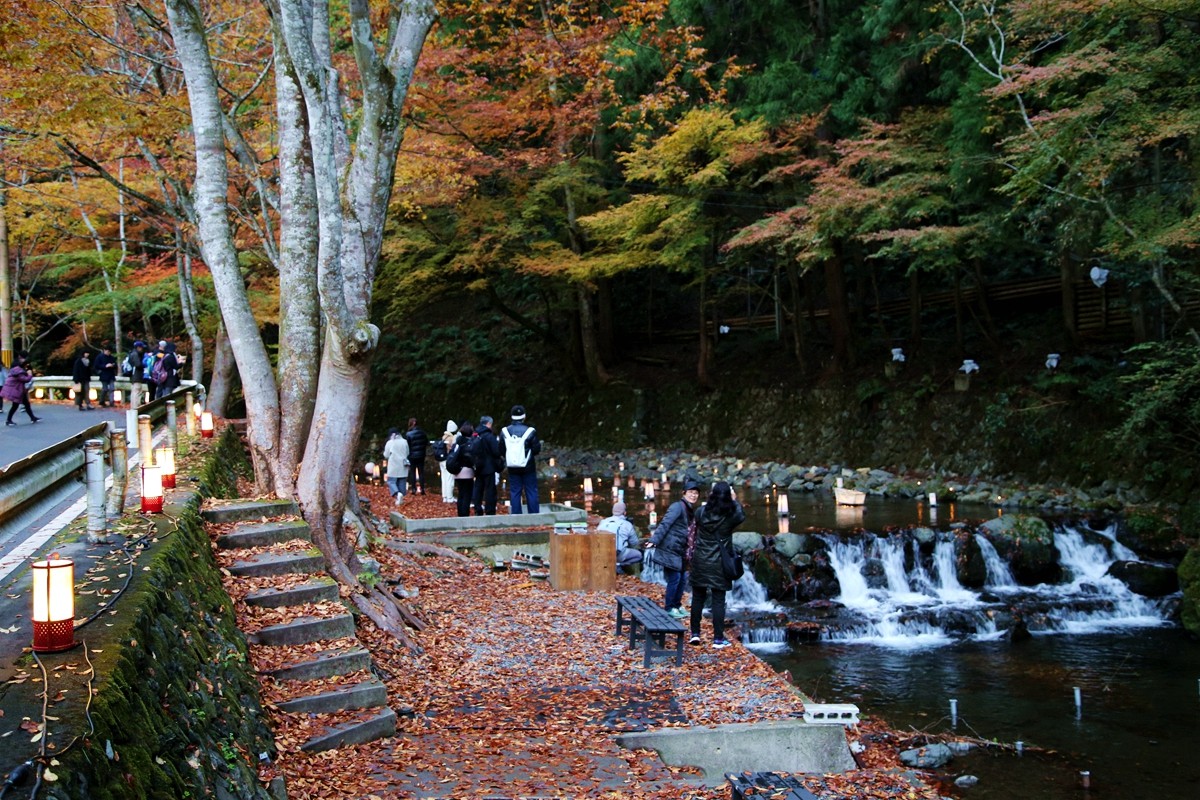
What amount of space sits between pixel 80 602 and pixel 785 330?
26777 mm

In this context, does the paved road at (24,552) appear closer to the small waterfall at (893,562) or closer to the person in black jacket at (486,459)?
the person in black jacket at (486,459)

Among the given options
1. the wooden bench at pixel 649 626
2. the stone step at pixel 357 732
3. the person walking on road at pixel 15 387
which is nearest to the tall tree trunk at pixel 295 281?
the wooden bench at pixel 649 626

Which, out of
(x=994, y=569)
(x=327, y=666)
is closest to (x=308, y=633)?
(x=327, y=666)

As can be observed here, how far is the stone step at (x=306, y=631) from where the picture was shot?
23.7 feet

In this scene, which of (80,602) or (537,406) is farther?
(537,406)

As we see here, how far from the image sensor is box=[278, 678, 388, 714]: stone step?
6594mm

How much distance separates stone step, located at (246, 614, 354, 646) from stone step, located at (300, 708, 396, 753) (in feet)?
2.98

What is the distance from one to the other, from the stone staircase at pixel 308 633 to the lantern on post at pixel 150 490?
794mm

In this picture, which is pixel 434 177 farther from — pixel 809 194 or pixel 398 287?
pixel 809 194

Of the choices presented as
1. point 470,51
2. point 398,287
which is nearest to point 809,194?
point 470,51

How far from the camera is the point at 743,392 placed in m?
29.1

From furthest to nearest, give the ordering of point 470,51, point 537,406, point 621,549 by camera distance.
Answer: point 537,406 → point 470,51 → point 621,549

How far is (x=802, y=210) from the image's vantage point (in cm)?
2256

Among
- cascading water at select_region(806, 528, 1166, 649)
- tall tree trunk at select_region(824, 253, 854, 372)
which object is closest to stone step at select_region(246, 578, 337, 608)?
cascading water at select_region(806, 528, 1166, 649)
